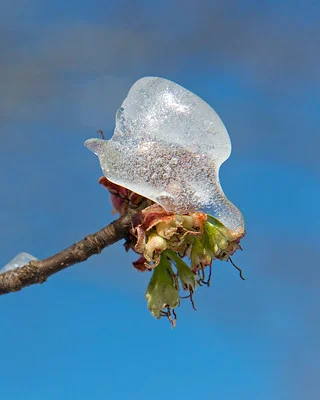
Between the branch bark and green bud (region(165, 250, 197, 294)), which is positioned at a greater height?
green bud (region(165, 250, 197, 294))

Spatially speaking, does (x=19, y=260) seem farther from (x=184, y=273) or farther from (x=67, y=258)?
(x=184, y=273)

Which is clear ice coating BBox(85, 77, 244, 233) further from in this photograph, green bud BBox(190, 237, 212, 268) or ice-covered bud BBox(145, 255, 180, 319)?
ice-covered bud BBox(145, 255, 180, 319)

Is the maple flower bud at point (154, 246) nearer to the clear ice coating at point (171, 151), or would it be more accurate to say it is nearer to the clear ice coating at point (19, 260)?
the clear ice coating at point (171, 151)

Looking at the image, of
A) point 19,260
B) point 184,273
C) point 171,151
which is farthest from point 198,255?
point 19,260

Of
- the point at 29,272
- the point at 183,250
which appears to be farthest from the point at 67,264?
the point at 183,250

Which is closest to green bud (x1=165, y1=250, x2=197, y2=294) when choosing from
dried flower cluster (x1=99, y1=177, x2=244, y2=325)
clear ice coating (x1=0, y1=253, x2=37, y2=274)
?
dried flower cluster (x1=99, y1=177, x2=244, y2=325)
